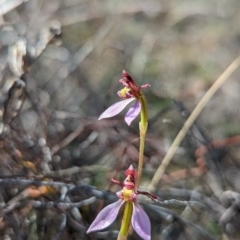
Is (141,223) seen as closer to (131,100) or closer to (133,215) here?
(133,215)

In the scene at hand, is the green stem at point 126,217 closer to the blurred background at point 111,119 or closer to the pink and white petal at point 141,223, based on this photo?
the pink and white petal at point 141,223

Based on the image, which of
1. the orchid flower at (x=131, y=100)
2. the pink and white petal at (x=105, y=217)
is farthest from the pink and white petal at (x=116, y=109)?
the pink and white petal at (x=105, y=217)

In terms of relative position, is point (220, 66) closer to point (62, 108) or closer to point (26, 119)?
point (62, 108)

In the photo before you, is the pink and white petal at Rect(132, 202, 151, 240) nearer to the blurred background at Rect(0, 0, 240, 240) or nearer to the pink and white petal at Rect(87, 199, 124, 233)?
the pink and white petal at Rect(87, 199, 124, 233)

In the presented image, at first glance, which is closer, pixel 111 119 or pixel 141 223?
pixel 141 223

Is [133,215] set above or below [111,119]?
above

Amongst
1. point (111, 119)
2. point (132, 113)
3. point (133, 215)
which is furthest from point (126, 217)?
point (111, 119)
